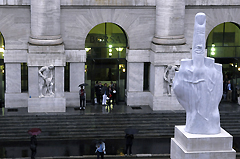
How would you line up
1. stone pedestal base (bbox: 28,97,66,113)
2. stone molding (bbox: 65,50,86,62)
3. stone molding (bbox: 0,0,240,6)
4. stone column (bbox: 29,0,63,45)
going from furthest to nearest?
stone molding (bbox: 65,50,86,62) → stone molding (bbox: 0,0,240,6) → stone pedestal base (bbox: 28,97,66,113) → stone column (bbox: 29,0,63,45)

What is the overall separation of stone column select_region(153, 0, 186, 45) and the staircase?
18.7 feet

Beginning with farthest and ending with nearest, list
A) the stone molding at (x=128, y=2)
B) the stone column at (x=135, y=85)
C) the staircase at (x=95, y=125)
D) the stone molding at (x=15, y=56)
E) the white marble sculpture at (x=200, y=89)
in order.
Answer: the stone column at (x=135, y=85) → the stone molding at (x=15, y=56) → the stone molding at (x=128, y=2) → the staircase at (x=95, y=125) → the white marble sculpture at (x=200, y=89)

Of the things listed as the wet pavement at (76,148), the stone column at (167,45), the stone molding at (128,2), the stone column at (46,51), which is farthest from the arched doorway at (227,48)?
the stone column at (46,51)

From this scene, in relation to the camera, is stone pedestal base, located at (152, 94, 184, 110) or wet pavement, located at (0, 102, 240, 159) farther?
stone pedestal base, located at (152, 94, 184, 110)

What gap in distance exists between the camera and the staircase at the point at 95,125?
4197 cm

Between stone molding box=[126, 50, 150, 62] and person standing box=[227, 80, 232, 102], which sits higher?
stone molding box=[126, 50, 150, 62]

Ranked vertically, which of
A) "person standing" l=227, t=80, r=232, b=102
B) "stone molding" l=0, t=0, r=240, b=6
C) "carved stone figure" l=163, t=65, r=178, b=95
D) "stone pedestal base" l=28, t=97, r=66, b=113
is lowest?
"stone pedestal base" l=28, t=97, r=66, b=113

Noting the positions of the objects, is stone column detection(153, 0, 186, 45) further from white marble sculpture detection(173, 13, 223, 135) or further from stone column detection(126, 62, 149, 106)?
white marble sculpture detection(173, 13, 223, 135)

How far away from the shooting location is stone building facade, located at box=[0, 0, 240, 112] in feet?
146

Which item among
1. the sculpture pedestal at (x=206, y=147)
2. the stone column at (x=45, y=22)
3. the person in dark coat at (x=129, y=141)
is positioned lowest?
the person in dark coat at (x=129, y=141)

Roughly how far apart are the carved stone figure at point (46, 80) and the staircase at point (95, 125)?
210 centimetres

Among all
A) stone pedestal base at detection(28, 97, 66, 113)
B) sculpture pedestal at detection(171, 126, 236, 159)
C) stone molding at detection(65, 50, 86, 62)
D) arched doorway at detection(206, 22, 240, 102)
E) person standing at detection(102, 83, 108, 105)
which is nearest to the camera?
sculpture pedestal at detection(171, 126, 236, 159)

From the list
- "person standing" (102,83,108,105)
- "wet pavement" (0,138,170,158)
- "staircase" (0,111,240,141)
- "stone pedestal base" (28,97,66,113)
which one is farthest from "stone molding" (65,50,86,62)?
"wet pavement" (0,138,170,158)

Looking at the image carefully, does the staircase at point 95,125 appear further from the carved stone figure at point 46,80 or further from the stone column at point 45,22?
the stone column at point 45,22
